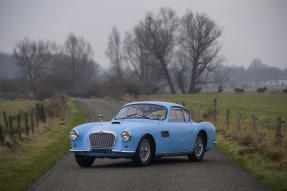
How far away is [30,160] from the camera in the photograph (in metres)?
14.2

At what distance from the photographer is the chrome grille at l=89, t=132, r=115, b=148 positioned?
1168 cm

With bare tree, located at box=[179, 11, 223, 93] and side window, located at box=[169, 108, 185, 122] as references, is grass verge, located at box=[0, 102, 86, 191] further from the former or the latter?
bare tree, located at box=[179, 11, 223, 93]

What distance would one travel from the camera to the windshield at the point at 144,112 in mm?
13250

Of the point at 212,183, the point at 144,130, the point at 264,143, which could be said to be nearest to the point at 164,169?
the point at 144,130

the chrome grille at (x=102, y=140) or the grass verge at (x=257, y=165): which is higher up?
the chrome grille at (x=102, y=140)

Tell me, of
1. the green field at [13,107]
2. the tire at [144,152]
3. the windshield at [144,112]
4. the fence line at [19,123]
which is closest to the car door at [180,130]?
the windshield at [144,112]

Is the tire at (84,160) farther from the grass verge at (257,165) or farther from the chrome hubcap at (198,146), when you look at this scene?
the grass verge at (257,165)

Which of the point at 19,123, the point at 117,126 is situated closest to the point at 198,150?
the point at 117,126

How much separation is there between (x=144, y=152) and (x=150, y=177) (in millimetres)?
1787

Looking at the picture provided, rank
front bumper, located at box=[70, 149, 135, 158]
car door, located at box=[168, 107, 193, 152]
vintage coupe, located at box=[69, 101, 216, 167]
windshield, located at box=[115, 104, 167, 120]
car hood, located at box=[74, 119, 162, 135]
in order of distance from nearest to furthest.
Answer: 1. front bumper, located at box=[70, 149, 135, 158]
2. vintage coupe, located at box=[69, 101, 216, 167]
3. car hood, located at box=[74, 119, 162, 135]
4. car door, located at box=[168, 107, 193, 152]
5. windshield, located at box=[115, 104, 167, 120]

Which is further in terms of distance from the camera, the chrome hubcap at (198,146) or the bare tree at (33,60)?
the bare tree at (33,60)

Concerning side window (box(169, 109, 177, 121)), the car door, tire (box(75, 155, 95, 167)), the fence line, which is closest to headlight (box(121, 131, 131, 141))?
tire (box(75, 155, 95, 167))

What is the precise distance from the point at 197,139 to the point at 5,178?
551 cm

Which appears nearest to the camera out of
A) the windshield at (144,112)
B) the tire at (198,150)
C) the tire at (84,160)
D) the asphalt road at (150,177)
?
the asphalt road at (150,177)
